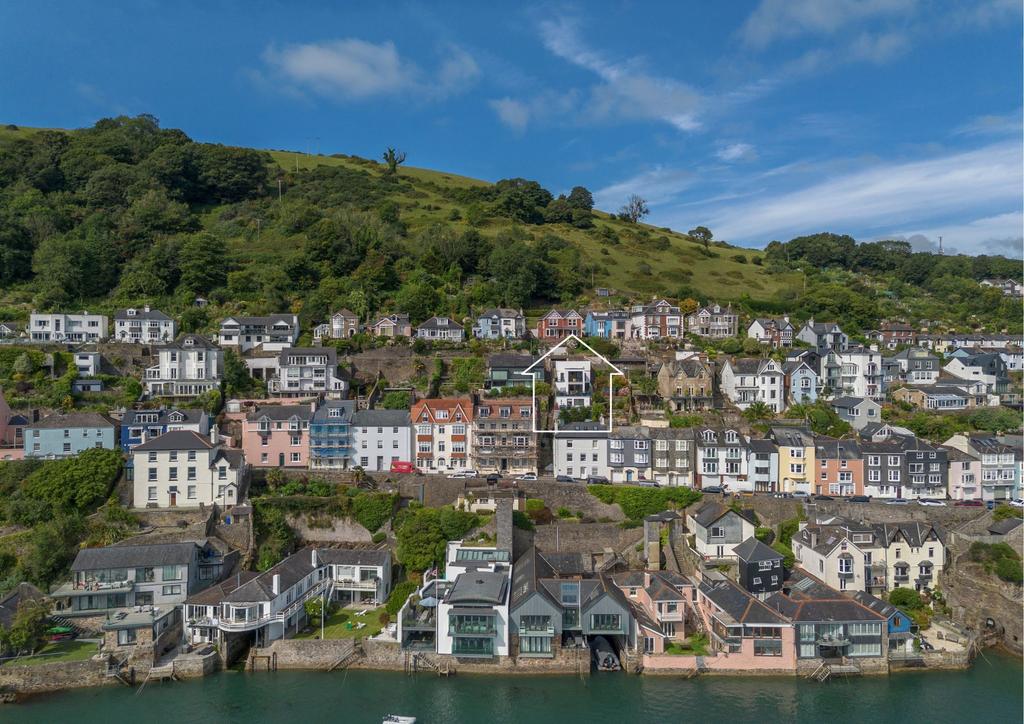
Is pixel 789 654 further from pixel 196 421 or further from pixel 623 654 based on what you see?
pixel 196 421

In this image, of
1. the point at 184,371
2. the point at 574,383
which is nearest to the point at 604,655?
the point at 574,383

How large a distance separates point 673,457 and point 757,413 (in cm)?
800

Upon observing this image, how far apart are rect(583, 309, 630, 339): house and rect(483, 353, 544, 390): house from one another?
9.91m

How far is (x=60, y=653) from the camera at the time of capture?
77.0ft

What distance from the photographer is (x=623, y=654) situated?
78.9 ft

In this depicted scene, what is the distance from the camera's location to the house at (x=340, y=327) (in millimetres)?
46438

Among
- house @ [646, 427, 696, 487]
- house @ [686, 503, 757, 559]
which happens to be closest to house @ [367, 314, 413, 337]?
house @ [646, 427, 696, 487]

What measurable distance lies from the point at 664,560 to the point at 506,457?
32.3 feet

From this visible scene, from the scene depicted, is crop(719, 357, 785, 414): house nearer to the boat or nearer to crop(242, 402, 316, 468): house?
the boat

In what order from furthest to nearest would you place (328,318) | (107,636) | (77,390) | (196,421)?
(328,318), (77,390), (196,421), (107,636)

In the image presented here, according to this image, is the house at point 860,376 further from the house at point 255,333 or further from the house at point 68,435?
the house at point 68,435

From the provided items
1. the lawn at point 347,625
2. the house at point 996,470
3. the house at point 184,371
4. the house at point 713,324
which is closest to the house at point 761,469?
the house at point 996,470

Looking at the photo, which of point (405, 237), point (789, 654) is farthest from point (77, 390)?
point (789, 654)

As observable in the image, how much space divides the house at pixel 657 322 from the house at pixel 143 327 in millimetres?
31977
